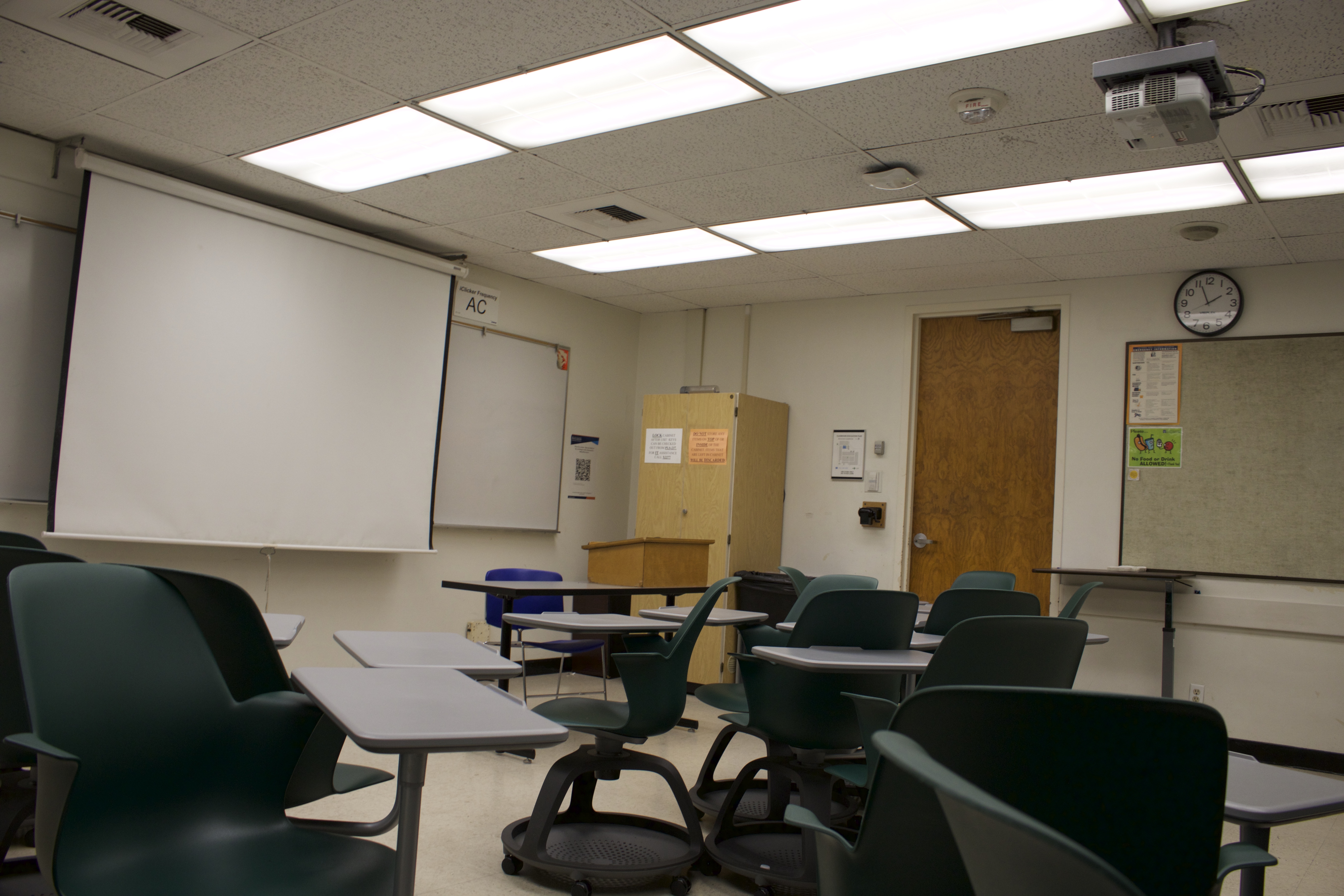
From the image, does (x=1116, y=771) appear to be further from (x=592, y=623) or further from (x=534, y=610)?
(x=534, y=610)

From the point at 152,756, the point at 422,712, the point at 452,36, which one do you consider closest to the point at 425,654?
the point at 152,756

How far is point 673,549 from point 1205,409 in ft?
10.2

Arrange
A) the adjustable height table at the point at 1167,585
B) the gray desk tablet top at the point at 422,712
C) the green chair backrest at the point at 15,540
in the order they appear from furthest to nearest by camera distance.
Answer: the adjustable height table at the point at 1167,585 < the green chair backrest at the point at 15,540 < the gray desk tablet top at the point at 422,712

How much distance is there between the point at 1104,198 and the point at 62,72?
176 inches

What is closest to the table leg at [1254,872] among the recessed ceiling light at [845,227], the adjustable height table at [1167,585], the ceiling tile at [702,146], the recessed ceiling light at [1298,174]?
the ceiling tile at [702,146]

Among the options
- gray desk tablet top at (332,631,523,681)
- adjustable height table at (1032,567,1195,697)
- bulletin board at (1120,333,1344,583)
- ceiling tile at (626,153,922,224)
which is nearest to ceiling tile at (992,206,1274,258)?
bulletin board at (1120,333,1344,583)

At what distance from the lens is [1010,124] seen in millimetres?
3482

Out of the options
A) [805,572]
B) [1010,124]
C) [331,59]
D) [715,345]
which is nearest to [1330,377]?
[1010,124]

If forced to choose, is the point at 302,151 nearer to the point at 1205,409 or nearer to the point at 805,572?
the point at 805,572

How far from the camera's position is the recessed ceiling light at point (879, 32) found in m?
2.78

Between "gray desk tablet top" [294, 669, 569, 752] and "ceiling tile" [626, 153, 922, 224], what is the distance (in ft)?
10.5

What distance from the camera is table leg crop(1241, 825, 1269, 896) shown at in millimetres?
1277

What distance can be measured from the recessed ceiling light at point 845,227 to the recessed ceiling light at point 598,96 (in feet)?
4.30

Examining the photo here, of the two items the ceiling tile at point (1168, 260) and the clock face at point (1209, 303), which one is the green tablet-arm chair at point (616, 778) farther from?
the clock face at point (1209, 303)
